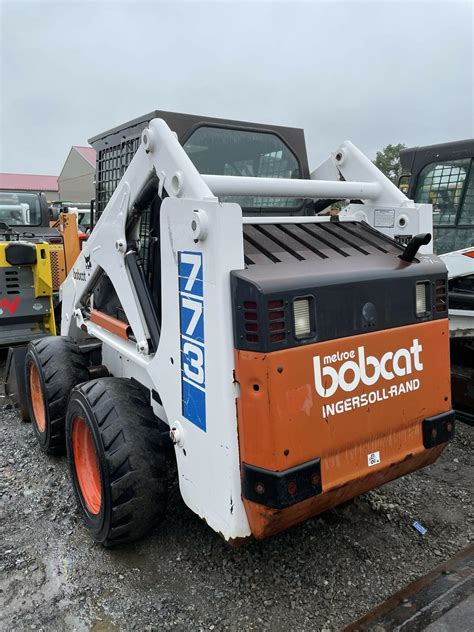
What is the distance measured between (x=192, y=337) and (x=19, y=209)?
5.67 m

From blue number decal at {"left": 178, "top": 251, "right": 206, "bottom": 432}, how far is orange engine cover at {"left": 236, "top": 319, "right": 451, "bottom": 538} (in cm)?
23

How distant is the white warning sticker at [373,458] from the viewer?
7.59ft

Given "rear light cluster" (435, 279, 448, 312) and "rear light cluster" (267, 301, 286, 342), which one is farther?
"rear light cluster" (435, 279, 448, 312)

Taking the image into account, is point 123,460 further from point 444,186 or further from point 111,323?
point 444,186

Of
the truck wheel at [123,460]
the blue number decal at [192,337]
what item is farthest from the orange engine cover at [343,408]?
the truck wheel at [123,460]

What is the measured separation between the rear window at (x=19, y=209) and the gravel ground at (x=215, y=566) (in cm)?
450

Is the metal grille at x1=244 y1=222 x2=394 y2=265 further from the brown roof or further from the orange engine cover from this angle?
the brown roof

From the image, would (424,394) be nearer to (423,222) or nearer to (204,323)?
(423,222)

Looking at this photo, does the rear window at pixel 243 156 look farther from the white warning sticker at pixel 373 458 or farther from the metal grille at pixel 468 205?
the metal grille at pixel 468 205

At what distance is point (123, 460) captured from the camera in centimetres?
252

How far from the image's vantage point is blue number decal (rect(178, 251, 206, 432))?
218 centimetres

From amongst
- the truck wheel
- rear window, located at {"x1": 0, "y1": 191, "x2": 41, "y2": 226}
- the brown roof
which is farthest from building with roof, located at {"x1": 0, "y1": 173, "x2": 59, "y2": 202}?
the truck wheel

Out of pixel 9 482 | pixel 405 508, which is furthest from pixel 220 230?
pixel 9 482

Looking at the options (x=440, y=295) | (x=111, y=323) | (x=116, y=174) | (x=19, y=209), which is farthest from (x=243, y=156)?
(x=19, y=209)
